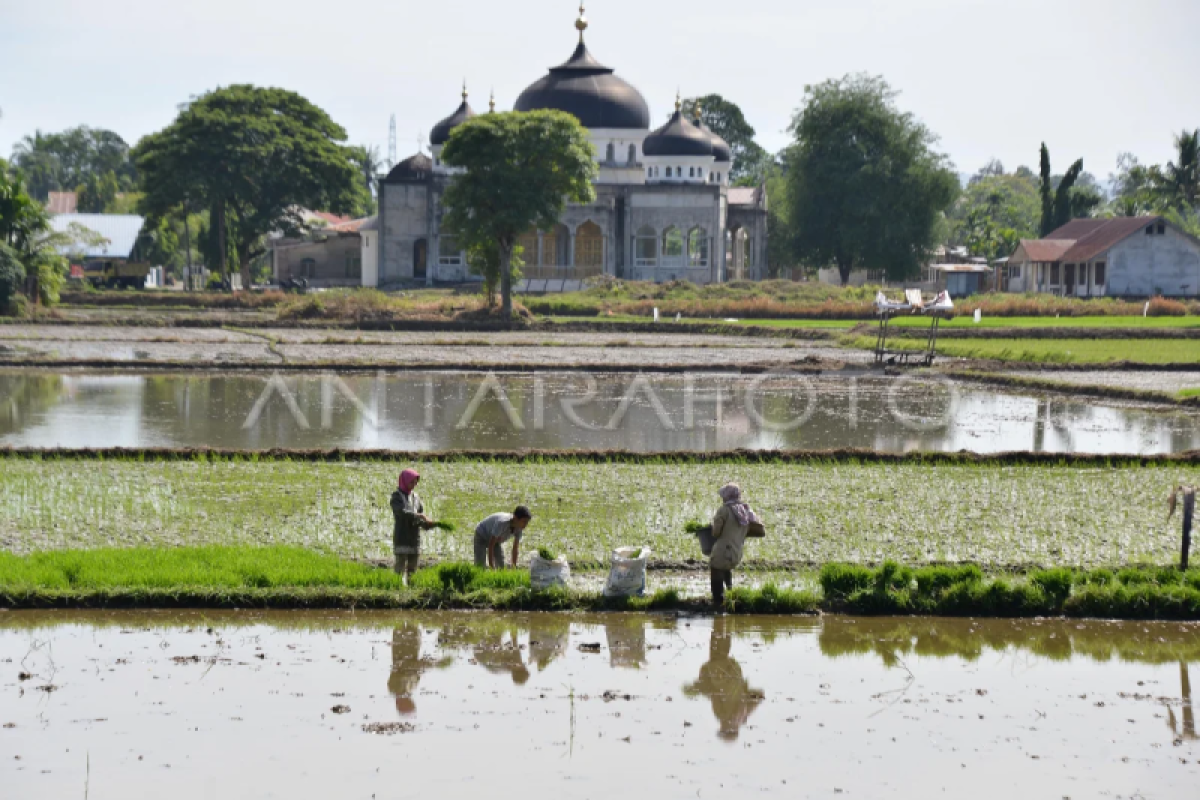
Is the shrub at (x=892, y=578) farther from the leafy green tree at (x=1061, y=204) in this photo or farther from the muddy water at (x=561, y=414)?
the leafy green tree at (x=1061, y=204)

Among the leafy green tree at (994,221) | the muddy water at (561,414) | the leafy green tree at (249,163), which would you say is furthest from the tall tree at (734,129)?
the muddy water at (561,414)

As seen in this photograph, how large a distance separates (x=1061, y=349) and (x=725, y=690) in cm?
2908

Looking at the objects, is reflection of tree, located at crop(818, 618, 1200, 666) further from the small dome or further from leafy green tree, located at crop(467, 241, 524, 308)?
the small dome

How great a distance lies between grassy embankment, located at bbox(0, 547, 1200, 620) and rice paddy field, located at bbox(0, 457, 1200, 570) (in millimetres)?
1101

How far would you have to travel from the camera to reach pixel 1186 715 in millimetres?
8680

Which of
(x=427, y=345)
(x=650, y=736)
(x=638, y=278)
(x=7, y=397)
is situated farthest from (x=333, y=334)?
(x=650, y=736)

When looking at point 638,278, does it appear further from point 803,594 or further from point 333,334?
point 803,594

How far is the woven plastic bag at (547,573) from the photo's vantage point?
11070mm

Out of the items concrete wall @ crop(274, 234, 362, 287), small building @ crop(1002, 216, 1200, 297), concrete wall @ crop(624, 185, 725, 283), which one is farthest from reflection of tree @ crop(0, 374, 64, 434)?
concrete wall @ crop(274, 234, 362, 287)

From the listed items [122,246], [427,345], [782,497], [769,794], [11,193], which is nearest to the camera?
[769,794]

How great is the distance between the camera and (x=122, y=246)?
244 feet

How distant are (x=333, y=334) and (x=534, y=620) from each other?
32110mm

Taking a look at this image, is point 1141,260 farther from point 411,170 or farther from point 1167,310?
point 411,170

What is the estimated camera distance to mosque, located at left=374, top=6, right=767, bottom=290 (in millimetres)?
64000
